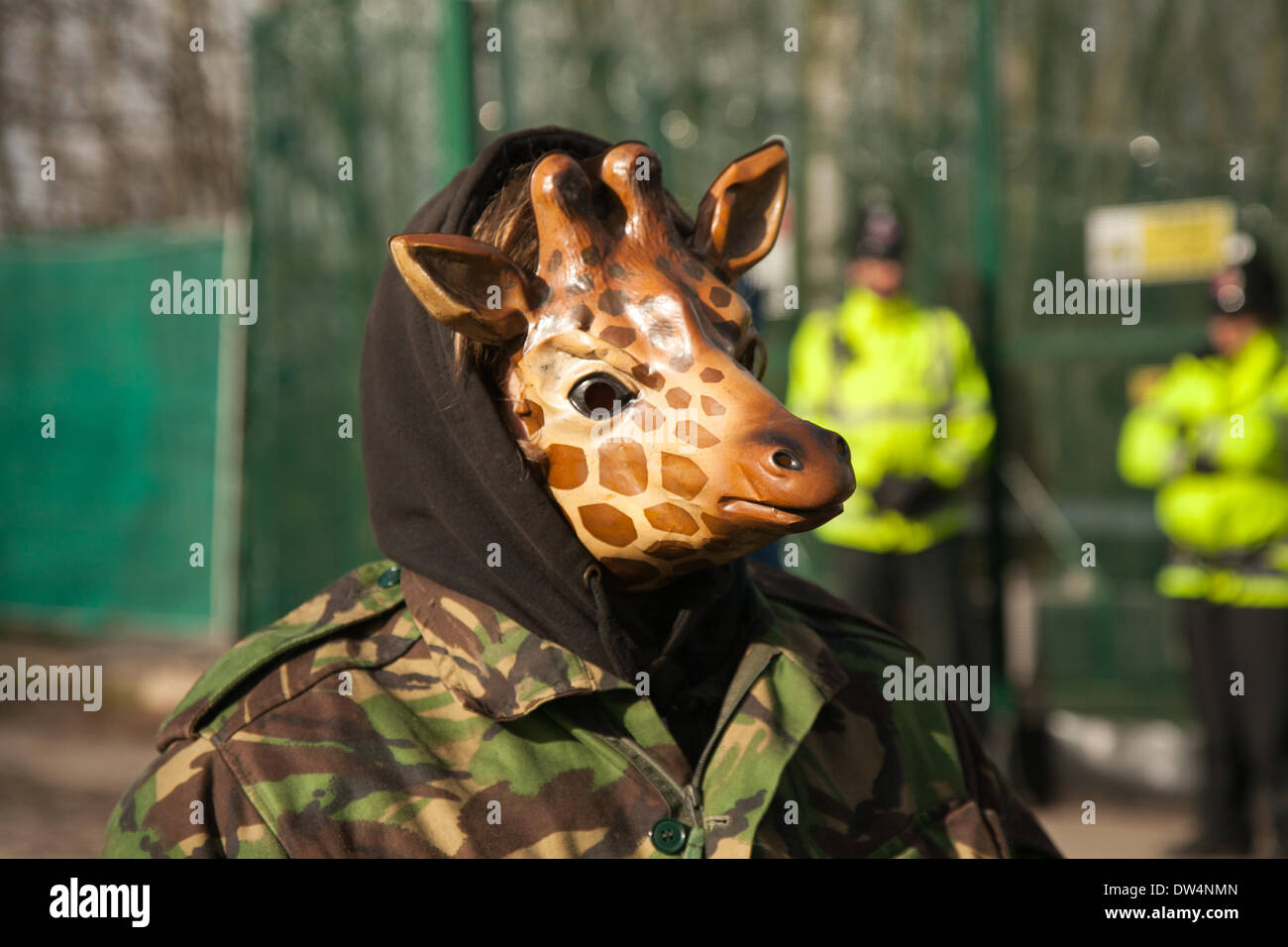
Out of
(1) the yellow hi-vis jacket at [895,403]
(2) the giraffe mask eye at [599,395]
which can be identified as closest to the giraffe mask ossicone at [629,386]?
(2) the giraffe mask eye at [599,395]

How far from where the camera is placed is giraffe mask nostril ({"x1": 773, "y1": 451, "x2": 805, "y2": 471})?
58.6 inches

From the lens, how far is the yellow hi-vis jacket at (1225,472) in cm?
469

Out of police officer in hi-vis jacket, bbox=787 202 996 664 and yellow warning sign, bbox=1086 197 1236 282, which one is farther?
yellow warning sign, bbox=1086 197 1236 282

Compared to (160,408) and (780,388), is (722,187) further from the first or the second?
(160,408)

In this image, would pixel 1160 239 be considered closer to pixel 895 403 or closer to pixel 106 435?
pixel 895 403

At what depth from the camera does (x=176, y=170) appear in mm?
10031

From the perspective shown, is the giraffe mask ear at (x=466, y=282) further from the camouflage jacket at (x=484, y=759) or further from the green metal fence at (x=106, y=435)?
the green metal fence at (x=106, y=435)

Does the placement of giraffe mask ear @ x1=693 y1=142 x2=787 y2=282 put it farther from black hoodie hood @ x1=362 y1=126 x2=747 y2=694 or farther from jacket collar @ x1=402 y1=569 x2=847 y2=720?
jacket collar @ x1=402 y1=569 x2=847 y2=720

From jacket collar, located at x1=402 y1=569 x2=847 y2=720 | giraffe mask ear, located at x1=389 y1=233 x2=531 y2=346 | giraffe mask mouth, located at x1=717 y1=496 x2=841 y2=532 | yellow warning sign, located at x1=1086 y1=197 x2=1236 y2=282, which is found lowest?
jacket collar, located at x1=402 y1=569 x2=847 y2=720

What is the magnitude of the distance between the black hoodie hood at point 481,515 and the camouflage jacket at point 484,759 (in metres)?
0.04

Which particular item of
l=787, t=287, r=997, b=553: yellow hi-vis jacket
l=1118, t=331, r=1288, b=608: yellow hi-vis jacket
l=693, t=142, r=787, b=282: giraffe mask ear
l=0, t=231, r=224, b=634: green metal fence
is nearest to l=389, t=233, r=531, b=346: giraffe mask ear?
l=693, t=142, r=787, b=282: giraffe mask ear

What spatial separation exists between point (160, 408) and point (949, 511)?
452cm

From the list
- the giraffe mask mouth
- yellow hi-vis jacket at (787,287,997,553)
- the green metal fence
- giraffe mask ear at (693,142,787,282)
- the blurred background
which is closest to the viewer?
the giraffe mask mouth

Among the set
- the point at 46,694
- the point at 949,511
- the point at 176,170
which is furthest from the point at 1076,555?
the point at 176,170
